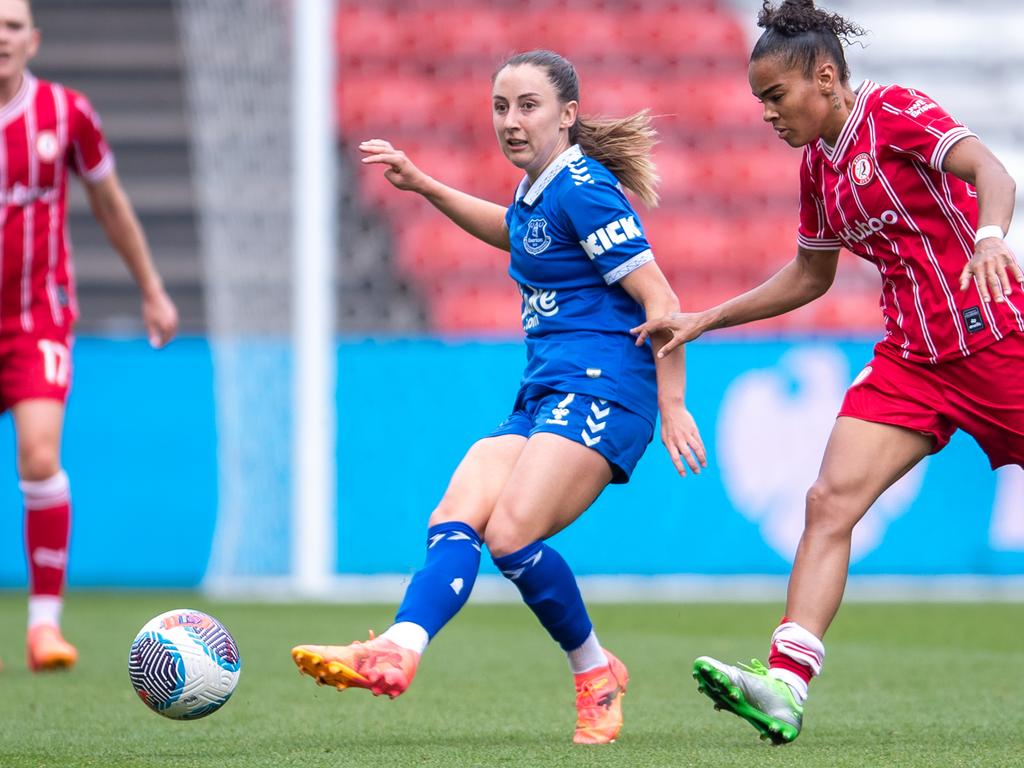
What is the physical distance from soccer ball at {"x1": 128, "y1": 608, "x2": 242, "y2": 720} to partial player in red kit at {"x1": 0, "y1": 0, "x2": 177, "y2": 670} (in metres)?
1.81

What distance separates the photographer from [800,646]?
3.99 metres

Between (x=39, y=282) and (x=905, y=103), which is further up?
(x=905, y=103)

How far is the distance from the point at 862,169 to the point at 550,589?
1.29 meters

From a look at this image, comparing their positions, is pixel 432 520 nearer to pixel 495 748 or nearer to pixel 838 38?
pixel 495 748

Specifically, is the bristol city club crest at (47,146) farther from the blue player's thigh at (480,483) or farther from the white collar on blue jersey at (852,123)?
the white collar on blue jersey at (852,123)

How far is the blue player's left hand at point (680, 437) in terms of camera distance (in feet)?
12.8

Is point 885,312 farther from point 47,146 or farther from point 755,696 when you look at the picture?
point 47,146

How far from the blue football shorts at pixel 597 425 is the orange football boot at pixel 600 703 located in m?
0.52

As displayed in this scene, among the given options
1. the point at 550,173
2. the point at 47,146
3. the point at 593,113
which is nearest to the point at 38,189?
the point at 47,146

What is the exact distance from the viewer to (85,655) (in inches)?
246

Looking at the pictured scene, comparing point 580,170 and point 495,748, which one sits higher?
point 580,170

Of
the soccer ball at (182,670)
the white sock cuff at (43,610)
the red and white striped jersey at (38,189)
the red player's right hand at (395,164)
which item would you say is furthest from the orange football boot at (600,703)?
the red and white striped jersey at (38,189)

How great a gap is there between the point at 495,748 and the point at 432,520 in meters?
0.56

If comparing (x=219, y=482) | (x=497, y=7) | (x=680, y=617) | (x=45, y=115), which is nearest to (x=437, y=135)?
(x=497, y=7)
